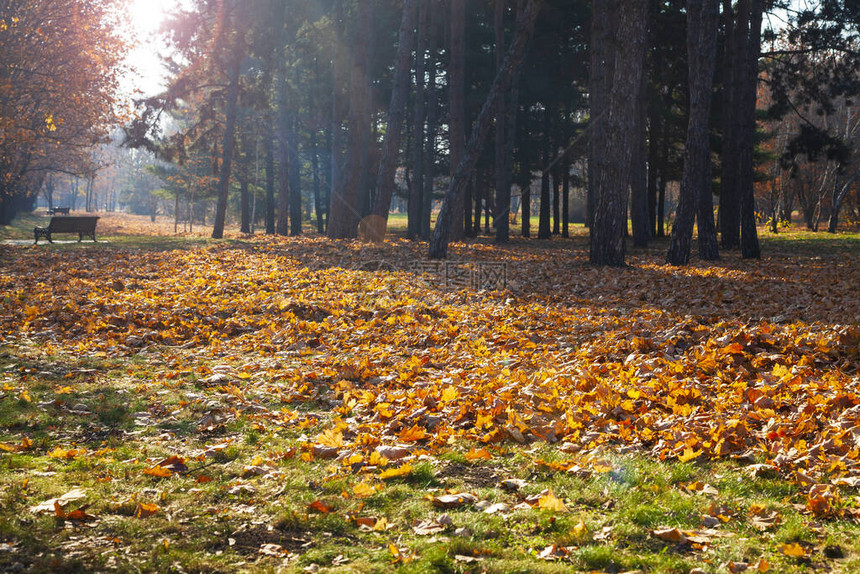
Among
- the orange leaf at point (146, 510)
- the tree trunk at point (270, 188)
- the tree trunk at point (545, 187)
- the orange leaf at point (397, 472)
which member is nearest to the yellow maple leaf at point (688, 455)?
the orange leaf at point (397, 472)

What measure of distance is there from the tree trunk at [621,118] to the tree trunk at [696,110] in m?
1.88

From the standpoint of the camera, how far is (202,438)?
5.32 meters

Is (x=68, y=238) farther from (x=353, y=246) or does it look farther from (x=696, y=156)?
(x=696, y=156)

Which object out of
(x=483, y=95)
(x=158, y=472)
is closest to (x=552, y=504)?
(x=158, y=472)

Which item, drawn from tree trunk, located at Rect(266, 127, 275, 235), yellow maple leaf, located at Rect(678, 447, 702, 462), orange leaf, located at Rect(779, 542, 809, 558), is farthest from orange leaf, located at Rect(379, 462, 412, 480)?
tree trunk, located at Rect(266, 127, 275, 235)

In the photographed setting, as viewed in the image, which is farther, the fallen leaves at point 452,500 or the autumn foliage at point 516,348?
the autumn foliage at point 516,348

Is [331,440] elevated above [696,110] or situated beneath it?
situated beneath

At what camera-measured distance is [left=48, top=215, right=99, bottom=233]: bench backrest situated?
22766mm

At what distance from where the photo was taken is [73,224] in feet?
77.0

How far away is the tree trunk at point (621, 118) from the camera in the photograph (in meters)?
14.6

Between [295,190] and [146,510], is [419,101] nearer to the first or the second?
[295,190]

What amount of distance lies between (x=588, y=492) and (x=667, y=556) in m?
0.83

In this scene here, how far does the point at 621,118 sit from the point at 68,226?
63.5ft

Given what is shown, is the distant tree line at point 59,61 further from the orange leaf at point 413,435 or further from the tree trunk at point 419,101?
the orange leaf at point 413,435
